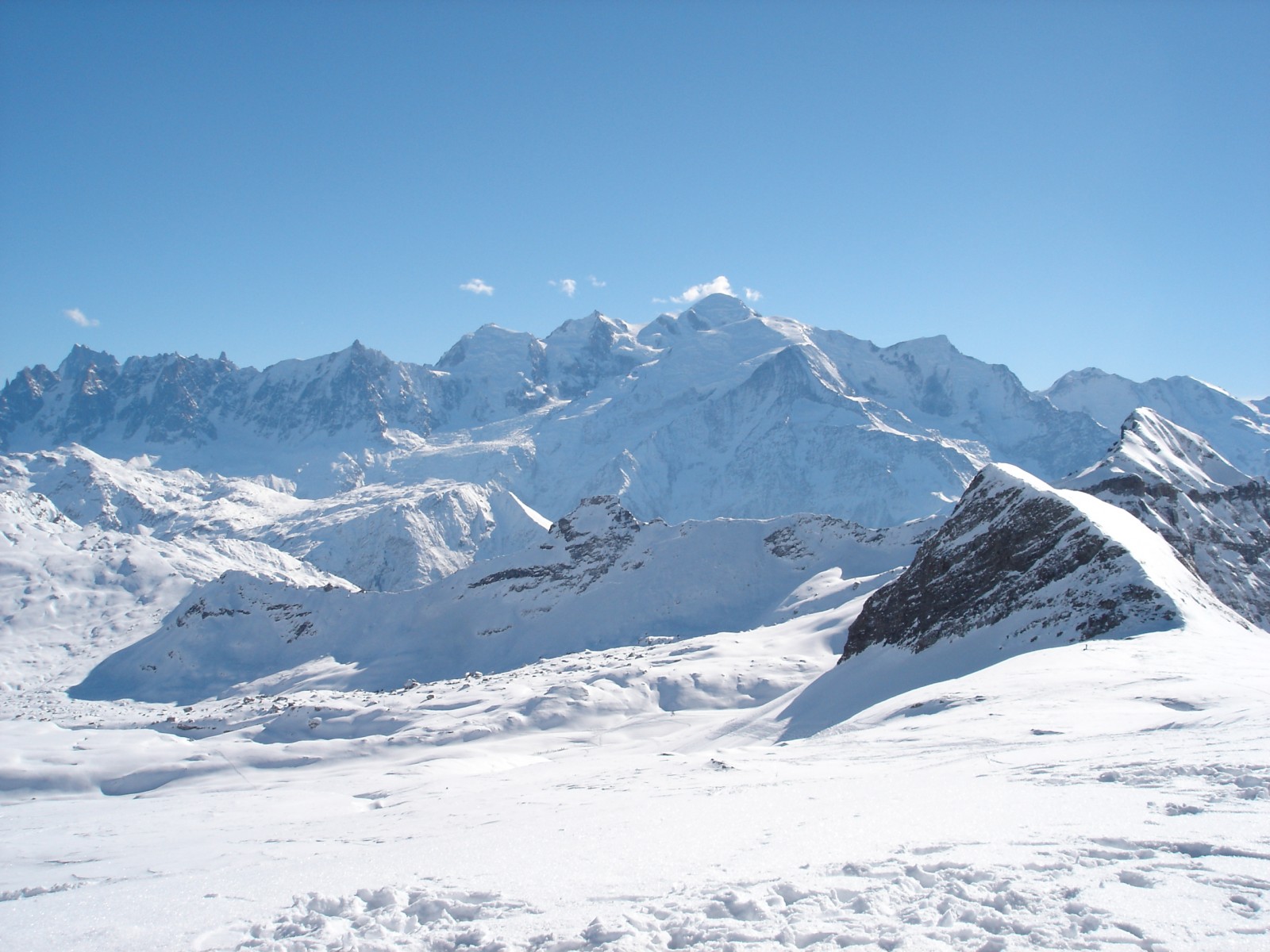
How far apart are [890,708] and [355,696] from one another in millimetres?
61775

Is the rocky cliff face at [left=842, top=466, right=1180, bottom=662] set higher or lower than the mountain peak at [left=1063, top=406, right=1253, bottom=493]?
lower

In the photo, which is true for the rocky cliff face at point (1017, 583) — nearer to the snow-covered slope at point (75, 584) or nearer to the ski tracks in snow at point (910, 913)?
the ski tracks in snow at point (910, 913)

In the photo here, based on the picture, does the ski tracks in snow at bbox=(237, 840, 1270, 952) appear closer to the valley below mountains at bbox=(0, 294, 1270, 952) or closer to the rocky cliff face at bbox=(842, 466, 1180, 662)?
the valley below mountains at bbox=(0, 294, 1270, 952)

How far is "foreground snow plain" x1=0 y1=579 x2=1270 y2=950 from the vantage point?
7203 mm

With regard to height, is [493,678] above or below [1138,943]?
→ below

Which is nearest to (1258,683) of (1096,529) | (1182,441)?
(1096,529)

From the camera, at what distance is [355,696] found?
75250 millimetres

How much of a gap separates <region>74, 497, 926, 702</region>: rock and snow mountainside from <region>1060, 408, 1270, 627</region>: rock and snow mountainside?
120 feet

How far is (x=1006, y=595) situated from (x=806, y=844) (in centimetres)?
2420

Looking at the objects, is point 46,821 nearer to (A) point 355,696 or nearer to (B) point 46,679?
(A) point 355,696

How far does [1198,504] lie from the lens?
216 ft


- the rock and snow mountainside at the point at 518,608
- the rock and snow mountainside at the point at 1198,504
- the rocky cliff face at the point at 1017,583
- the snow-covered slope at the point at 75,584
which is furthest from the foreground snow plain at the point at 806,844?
the snow-covered slope at the point at 75,584

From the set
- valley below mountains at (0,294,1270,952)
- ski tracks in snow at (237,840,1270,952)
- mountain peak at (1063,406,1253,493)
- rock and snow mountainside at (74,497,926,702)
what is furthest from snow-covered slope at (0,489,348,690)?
ski tracks in snow at (237,840,1270,952)

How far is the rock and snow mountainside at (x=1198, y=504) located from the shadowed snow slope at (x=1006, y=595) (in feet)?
65.2
